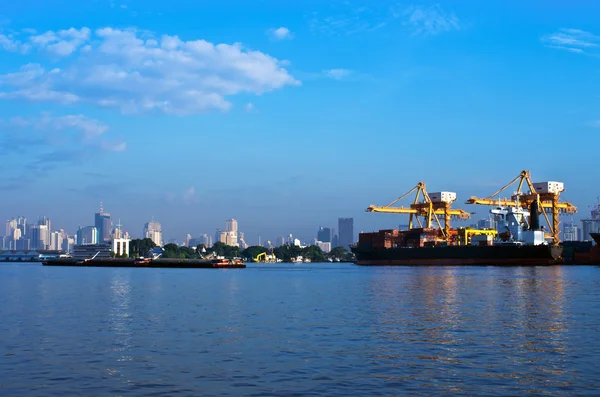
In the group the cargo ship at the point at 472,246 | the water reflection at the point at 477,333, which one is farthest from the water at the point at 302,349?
the cargo ship at the point at 472,246

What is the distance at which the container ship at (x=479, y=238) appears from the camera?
133750 mm

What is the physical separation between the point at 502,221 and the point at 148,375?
448 ft

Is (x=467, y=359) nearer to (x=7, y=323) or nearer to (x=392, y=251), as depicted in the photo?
(x=7, y=323)

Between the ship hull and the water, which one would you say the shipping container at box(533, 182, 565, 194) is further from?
the water

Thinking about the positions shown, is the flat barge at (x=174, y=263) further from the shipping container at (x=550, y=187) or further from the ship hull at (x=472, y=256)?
the shipping container at (x=550, y=187)

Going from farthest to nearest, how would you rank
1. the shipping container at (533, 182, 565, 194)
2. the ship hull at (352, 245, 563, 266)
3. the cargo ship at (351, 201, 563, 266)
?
the shipping container at (533, 182, 565, 194) < the cargo ship at (351, 201, 563, 266) < the ship hull at (352, 245, 563, 266)

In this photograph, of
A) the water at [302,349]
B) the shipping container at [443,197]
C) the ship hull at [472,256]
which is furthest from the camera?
the shipping container at [443,197]

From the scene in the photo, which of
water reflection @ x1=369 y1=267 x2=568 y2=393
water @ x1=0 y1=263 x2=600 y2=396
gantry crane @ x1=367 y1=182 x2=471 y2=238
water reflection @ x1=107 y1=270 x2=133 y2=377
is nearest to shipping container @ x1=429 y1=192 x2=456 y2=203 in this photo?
A: gantry crane @ x1=367 y1=182 x2=471 y2=238

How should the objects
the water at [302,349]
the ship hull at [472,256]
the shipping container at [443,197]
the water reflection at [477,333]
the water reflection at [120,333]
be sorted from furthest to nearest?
the shipping container at [443,197] < the ship hull at [472,256] < the water reflection at [120,333] < the water reflection at [477,333] < the water at [302,349]

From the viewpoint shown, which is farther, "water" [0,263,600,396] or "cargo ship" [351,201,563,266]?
"cargo ship" [351,201,563,266]

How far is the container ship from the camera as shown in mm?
133750

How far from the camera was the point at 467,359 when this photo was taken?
21.6 meters

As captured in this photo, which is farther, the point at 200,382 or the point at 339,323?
the point at 339,323

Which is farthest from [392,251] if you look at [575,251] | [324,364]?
[324,364]
